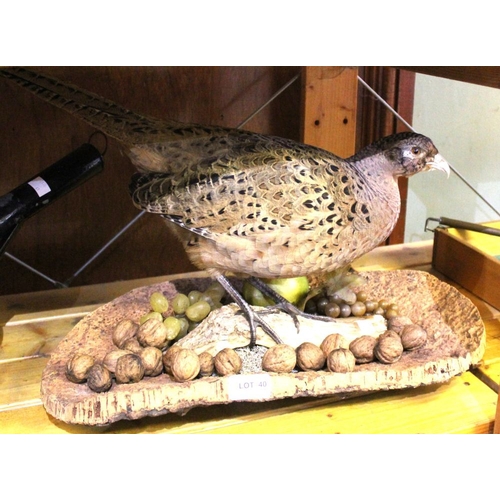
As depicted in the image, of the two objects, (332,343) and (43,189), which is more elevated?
(43,189)

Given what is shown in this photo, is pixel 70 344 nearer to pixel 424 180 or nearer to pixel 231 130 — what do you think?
pixel 231 130

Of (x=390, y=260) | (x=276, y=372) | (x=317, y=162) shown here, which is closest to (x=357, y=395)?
(x=276, y=372)

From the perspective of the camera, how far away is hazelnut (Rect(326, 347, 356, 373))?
852 mm

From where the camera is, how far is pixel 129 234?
1438mm

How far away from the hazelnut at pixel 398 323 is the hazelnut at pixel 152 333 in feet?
1.08

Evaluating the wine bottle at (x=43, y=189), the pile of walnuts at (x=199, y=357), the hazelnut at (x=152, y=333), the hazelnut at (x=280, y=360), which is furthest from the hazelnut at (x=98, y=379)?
the wine bottle at (x=43, y=189)

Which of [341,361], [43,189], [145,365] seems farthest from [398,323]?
[43,189]

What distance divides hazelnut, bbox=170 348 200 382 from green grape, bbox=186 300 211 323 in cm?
15

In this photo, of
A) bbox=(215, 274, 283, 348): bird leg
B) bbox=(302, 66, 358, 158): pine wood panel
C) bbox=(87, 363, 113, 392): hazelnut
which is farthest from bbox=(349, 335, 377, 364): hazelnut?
bbox=(302, 66, 358, 158): pine wood panel

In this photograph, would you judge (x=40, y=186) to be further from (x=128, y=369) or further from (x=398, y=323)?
(x=398, y=323)

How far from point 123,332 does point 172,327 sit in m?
0.07

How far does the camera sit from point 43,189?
103cm

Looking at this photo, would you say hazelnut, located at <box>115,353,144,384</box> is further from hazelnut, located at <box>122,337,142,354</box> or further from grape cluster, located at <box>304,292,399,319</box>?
grape cluster, located at <box>304,292,399,319</box>

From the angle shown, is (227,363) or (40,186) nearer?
(227,363)
